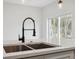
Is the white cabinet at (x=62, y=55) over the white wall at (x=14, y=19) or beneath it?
beneath

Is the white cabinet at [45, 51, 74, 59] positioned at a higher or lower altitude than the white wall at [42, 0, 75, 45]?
lower

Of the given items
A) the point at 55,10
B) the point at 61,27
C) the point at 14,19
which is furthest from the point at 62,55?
the point at 14,19

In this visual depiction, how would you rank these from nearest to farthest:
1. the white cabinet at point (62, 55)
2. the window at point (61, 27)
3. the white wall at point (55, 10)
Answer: the white cabinet at point (62, 55) < the white wall at point (55, 10) < the window at point (61, 27)

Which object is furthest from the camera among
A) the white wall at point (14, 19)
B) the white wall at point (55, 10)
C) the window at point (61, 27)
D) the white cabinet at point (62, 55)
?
the white wall at point (14, 19)

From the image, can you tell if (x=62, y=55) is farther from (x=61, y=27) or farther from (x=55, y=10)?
(x=55, y=10)

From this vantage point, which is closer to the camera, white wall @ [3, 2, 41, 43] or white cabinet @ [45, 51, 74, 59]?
white cabinet @ [45, 51, 74, 59]

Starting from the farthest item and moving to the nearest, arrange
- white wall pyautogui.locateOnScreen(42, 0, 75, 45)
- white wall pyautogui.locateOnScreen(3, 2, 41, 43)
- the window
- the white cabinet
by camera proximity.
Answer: white wall pyautogui.locateOnScreen(3, 2, 41, 43) < the window < white wall pyautogui.locateOnScreen(42, 0, 75, 45) < the white cabinet

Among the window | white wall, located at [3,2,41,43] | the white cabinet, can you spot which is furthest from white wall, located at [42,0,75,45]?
the white cabinet

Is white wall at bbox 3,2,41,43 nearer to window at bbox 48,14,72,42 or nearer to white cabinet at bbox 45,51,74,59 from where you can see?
window at bbox 48,14,72,42

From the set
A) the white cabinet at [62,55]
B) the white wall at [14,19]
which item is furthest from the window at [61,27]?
the white cabinet at [62,55]

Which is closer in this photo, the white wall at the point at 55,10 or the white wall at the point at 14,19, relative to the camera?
the white wall at the point at 55,10

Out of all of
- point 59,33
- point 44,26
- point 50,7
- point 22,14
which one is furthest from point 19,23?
point 59,33

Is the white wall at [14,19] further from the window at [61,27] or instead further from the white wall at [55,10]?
the window at [61,27]

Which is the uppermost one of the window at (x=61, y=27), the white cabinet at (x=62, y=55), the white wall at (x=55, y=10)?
the white wall at (x=55, y=10)
